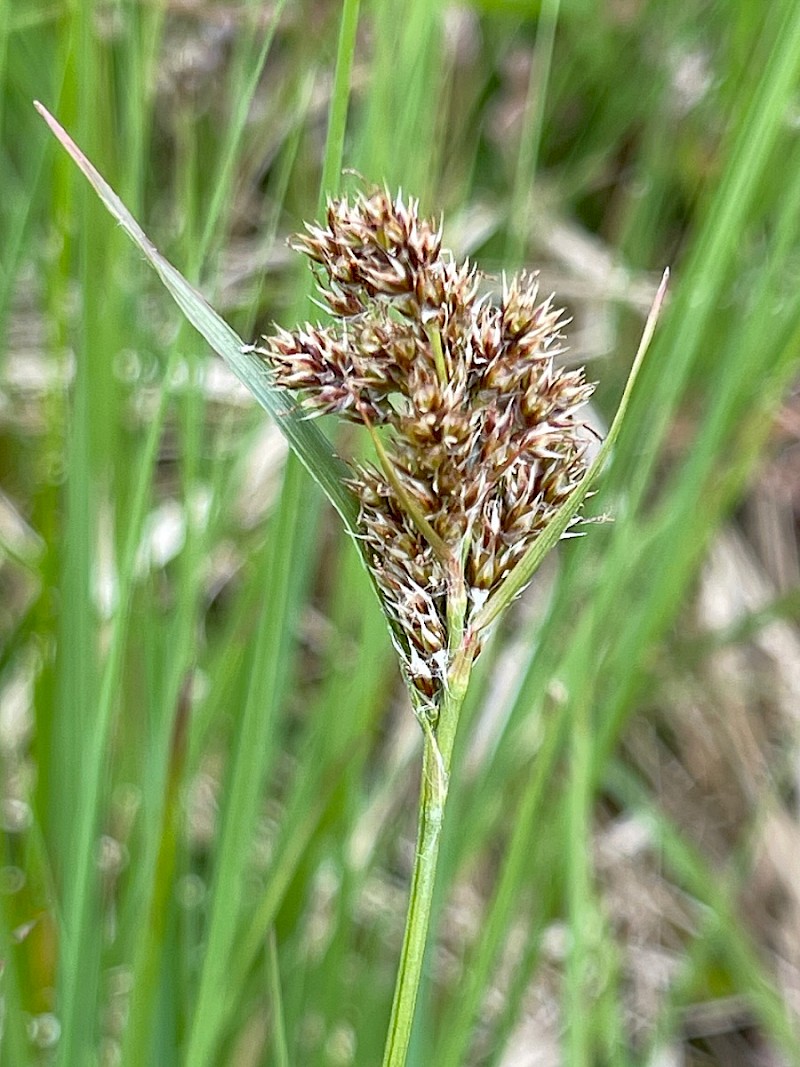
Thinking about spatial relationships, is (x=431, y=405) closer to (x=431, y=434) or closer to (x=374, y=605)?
(x=431, y=434)

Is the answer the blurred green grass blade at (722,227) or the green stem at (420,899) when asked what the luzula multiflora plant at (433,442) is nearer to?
the green stem at (420,899)

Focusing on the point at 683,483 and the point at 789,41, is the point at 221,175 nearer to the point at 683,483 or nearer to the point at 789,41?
the point at 789,41

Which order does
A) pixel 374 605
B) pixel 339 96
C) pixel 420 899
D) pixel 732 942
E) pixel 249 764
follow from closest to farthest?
Result: 1. pixel 420 899
2. pixel 339 96
3. pixel 249 764
4. pixel 374 605
5. pixel 732 942

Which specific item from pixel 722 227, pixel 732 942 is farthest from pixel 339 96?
pixel 732 942

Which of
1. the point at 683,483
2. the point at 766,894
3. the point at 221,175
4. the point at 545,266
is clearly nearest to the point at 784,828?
the point at 766,894

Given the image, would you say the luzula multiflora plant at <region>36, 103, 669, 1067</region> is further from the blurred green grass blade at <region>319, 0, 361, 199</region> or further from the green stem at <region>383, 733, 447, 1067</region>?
the blurred green grass blade at <region>319, 0, 361, 199</region>

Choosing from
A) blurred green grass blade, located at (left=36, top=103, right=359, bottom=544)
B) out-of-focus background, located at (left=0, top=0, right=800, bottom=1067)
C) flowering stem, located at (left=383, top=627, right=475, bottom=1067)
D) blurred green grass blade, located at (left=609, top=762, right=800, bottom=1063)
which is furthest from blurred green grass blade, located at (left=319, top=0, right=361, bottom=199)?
blurred green grass blade, located at (left=609, top=762, right=800, bottom=1063)
